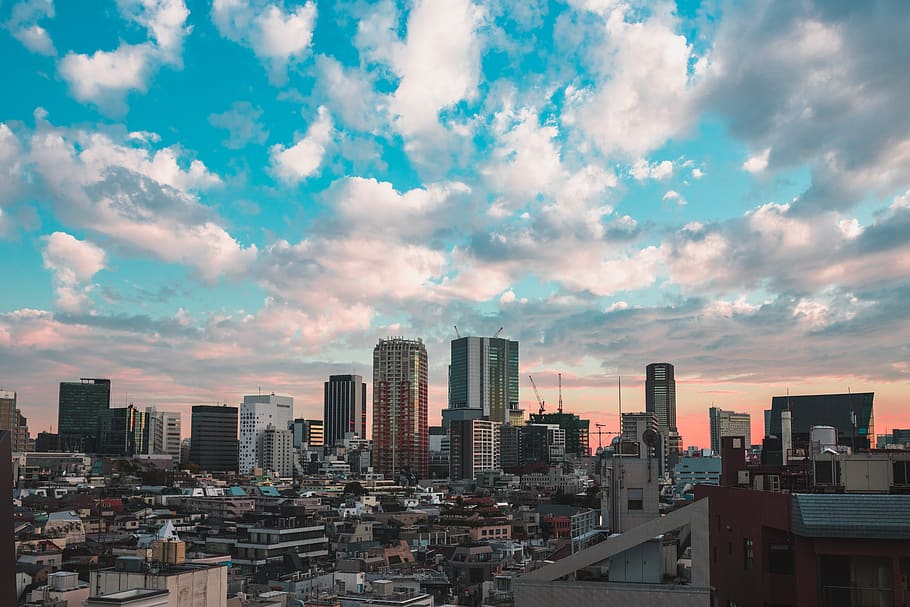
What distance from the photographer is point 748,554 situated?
25.4 metres

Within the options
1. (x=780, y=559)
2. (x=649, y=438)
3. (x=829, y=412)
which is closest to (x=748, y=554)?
(x=780, y=559)

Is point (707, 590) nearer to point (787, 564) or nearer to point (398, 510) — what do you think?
point (787, 564)

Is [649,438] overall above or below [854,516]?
above

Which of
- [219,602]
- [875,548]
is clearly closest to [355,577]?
[219,602]

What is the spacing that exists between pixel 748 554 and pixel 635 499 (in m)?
8.02

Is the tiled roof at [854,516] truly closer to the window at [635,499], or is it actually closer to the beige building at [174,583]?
the window at [635,499]

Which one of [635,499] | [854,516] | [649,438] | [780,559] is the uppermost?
[649,438]

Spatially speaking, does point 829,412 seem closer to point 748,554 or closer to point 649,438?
point 649,438

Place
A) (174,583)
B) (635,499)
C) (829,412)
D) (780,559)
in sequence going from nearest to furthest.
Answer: (780,559) < (635,499) < (174,583) < (829,412)

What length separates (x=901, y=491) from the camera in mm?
22812

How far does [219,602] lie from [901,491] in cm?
3150

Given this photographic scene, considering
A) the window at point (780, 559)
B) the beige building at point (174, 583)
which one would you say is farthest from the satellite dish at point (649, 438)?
the beige building at point (174, 583)

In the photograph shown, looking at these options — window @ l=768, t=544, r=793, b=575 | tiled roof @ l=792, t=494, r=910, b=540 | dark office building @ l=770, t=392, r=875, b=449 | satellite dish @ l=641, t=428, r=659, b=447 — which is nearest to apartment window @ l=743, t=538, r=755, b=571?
window @ l=768, t=544, r=793, b=575

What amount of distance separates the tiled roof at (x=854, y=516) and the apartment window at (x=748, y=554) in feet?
15.8
